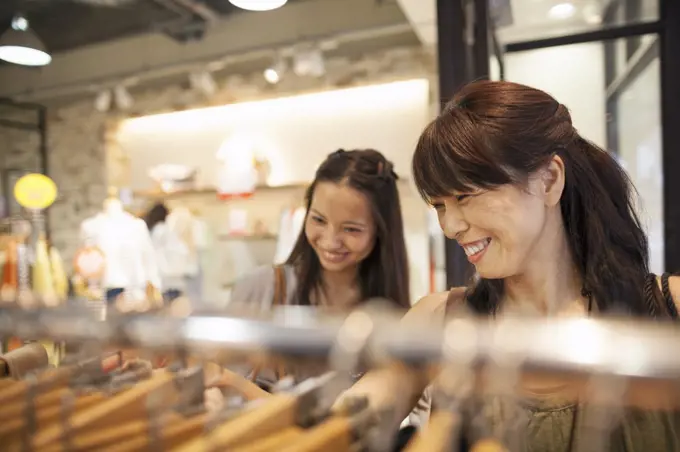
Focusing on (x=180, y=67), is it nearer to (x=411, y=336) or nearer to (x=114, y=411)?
(x=114, y=411)

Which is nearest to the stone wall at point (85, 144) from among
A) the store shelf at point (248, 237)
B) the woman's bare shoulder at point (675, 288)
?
the store shelf at point (248, 237)

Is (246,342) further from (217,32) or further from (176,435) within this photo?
(217,32)

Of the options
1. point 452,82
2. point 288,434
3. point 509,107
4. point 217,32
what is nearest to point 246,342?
point 288,434

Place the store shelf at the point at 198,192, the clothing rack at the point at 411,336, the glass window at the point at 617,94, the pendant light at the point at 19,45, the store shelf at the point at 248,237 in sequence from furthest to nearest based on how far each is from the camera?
the store shelf at the point at 248,237 < the store shelf at the point at 198,192 < the pendant light at the point at 19,45 < the glass window at the point at 617,94 < the clothing rack at the point at 411,336

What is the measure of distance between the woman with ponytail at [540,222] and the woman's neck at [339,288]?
462mm

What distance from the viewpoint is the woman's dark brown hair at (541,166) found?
0.91 meters

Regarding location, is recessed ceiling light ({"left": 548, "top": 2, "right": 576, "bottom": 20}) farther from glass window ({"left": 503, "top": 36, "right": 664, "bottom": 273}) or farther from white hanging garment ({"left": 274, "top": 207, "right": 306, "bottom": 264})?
white hanging garment ({"left": 274, "top": 207, "right": 306, "bottom": 264})

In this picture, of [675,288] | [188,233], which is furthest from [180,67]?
[675,288]

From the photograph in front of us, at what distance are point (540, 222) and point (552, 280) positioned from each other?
14 centimetres

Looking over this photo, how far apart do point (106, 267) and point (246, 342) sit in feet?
12.7

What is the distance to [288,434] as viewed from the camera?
465 millimetres

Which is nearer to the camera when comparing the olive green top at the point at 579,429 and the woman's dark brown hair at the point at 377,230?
the olive green top at the point at 579,429

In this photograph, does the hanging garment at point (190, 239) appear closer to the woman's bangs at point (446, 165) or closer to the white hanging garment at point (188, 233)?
the white hanging garment at point (188, 233)

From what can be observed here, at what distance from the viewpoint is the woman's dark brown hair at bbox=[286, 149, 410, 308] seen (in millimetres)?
1471
